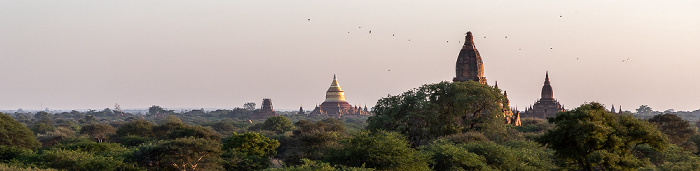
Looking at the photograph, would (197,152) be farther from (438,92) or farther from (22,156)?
(438,92)

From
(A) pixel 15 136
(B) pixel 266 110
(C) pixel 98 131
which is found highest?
(B) pixel 266 110

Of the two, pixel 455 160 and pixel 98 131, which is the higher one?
pixel 98 131

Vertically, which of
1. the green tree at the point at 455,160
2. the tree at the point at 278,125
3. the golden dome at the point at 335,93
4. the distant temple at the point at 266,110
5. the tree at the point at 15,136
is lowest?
the green tree at the point at 455,160

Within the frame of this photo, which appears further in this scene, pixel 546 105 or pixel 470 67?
pixel 546 105

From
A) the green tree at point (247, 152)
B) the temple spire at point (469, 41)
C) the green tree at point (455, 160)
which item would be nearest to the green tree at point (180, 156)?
the green tree at point (247, 152)

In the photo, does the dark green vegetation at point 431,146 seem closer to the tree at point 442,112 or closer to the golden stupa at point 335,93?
the tree at point 442,112

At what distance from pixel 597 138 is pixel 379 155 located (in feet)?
34.6

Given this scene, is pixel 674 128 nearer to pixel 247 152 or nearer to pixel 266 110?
pixel 247 152

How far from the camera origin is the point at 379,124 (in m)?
48.8

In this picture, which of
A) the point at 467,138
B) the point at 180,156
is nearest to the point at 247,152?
the point at 180,156

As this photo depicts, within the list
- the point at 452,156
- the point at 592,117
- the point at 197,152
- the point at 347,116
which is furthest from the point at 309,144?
the point at 347,116

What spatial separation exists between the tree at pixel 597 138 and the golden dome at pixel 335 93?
151481mm

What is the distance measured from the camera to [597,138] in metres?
28.0

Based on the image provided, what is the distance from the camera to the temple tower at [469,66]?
76062 mm
